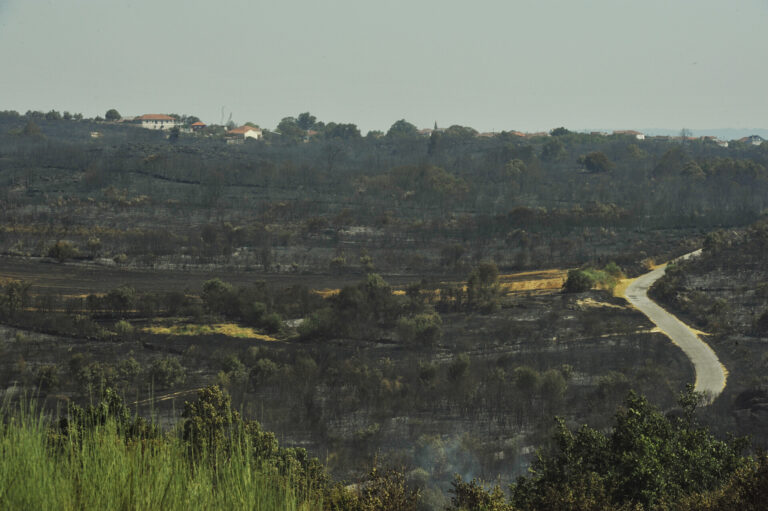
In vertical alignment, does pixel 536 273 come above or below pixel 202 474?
below

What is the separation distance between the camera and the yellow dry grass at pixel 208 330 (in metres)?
49.3

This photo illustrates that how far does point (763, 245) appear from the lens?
69375 millimetres

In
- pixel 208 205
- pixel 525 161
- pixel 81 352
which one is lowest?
pixel 81 352

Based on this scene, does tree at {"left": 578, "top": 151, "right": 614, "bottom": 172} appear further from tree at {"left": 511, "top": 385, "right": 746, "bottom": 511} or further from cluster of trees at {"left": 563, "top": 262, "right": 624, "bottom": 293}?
tree at {"left": 511, "top": 385, "right": 746, "bottom": 511}

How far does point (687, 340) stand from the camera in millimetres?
47531

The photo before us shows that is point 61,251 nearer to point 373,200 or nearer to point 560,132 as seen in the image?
point 373,200

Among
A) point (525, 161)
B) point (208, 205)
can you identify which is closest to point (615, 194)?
point (525, 161)

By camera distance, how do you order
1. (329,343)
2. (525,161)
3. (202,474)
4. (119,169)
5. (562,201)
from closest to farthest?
(202,474)
(329,343)
(562,201)
(119,169)
(525,161)

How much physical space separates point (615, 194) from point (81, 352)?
281 feet

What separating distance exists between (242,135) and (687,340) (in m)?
147

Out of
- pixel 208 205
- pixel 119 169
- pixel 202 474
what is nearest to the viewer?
pixel 202 474

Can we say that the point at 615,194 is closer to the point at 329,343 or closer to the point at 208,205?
the point at 208,205

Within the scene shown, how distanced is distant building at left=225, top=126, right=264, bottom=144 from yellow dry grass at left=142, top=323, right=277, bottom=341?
124 metres

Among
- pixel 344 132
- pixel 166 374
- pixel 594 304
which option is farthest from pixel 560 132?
pixel 166 374
